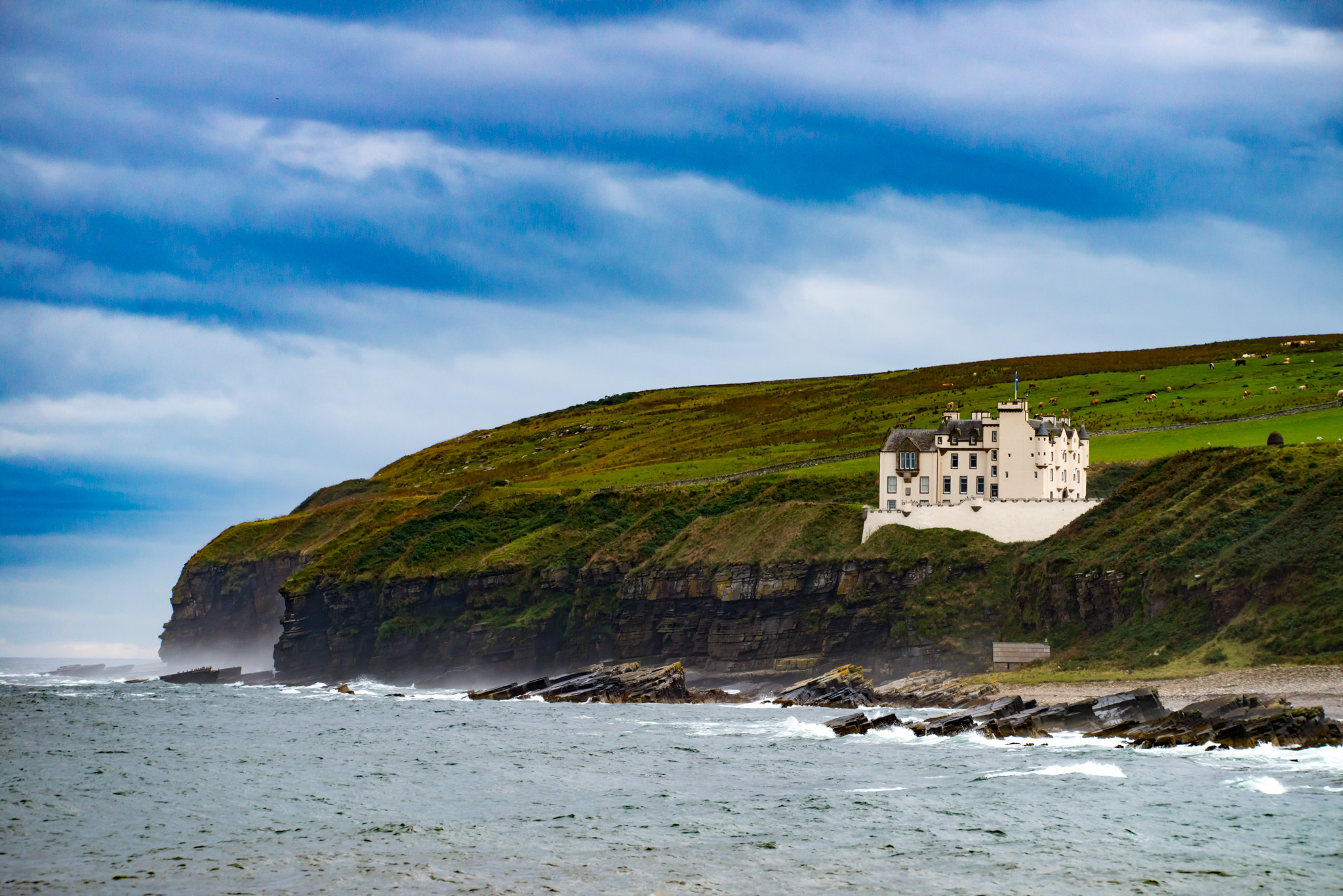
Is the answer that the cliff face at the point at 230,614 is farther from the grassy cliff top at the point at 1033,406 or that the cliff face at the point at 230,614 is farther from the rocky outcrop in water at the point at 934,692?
the rocky outcrop in water at the point at 934,692

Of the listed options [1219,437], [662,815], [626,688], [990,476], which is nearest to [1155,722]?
[662,815]

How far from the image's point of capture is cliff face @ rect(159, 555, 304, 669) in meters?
168

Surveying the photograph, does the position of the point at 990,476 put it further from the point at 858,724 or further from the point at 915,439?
the point at 858,724

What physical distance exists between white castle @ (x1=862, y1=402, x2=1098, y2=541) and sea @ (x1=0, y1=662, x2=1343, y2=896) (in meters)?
49.1

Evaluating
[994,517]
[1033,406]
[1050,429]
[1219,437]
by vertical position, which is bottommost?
[994,517]

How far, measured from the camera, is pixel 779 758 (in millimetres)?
53938

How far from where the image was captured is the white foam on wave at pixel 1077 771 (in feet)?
147

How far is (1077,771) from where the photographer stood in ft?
150

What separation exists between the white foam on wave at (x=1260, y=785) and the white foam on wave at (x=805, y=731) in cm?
2336

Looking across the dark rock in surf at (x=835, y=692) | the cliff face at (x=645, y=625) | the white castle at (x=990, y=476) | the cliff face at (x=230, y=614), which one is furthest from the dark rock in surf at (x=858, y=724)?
the cliff face at (x=230, y=614)

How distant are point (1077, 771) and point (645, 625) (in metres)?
71.9

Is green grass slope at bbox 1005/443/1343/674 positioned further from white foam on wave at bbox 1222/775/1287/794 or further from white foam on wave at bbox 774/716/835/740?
white foam on wave at bbox 1222/775/1287/794

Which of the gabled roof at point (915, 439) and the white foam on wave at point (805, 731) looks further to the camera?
the gabled roof at point (915, 439)

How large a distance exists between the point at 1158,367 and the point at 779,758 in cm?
15073
